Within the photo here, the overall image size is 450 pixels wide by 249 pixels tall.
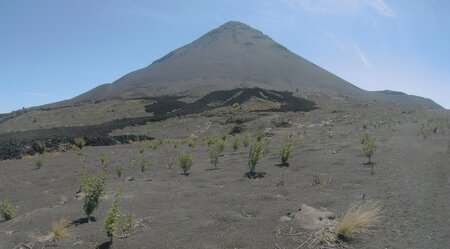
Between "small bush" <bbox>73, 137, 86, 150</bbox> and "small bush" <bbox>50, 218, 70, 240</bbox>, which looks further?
"small bush" <bbox>73, 137, 86, 150</bbox>

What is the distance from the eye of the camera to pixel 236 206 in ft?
35.2

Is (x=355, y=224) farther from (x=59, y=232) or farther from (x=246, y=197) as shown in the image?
(x=59, y=232)

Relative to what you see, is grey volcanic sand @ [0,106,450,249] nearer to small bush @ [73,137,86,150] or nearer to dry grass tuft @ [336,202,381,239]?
dry grass tuft @ [336,202,381,239]

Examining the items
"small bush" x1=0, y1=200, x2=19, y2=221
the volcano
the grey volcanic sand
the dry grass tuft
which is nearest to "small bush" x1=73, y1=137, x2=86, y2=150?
the grey volcanic sand

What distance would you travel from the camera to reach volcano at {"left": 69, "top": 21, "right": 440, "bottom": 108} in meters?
109

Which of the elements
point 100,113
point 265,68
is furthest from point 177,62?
point 100,113

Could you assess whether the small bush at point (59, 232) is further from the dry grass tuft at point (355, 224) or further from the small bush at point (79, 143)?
the small bush at point (79, 143)

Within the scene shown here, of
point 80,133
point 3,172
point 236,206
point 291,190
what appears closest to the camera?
point 236,206

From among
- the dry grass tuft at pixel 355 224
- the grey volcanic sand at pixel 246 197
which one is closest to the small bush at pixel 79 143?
the grey volcanic sand at pixel 246 197

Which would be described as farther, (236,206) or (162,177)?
(162,177)

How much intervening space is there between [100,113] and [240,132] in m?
30.4

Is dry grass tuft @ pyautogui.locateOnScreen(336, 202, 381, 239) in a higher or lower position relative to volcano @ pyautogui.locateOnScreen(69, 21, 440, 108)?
lower

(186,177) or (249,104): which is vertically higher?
(249,104)

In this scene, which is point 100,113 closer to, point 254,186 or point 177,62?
point 254,186
